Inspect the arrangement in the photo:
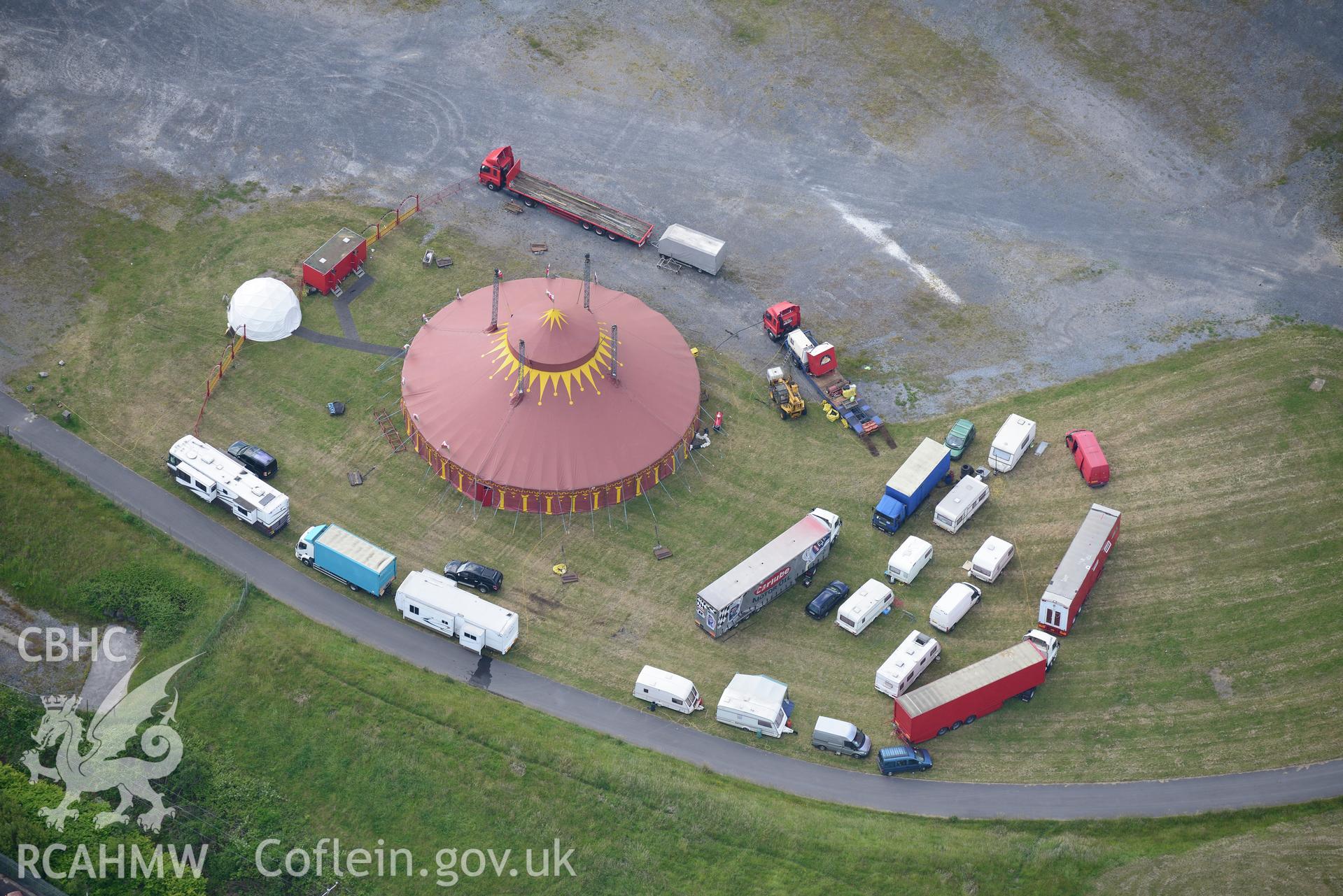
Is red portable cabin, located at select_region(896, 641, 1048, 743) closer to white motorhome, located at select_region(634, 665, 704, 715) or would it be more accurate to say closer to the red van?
white motorhome, located at select_region(634, 665, 704, 715)

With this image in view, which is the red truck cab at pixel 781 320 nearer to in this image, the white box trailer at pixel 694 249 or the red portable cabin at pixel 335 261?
the white box trailer at pixel 694 249

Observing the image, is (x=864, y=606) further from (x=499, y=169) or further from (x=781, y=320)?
(x=499, y=169)

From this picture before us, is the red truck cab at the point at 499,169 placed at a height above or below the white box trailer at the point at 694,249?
below

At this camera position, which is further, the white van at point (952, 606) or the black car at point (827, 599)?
the black car at point (827, 599)

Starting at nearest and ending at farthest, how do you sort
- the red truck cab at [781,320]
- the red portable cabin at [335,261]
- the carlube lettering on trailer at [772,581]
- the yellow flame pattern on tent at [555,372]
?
the carlube lettering on trailer at [772,581], the yellow flame pattern on tent at [555,372], the red truck cab at [781,320], the red portable cabin at [335,261]

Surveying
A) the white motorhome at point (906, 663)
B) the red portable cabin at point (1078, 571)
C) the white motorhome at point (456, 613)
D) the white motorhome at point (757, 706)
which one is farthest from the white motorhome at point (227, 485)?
the red portable cabin at point (1078, 571)

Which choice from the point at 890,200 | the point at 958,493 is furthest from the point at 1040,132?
the point at 958,493

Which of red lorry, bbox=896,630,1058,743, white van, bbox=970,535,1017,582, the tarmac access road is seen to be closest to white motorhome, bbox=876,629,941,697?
red lorry, bbox=896,630,1058,743
